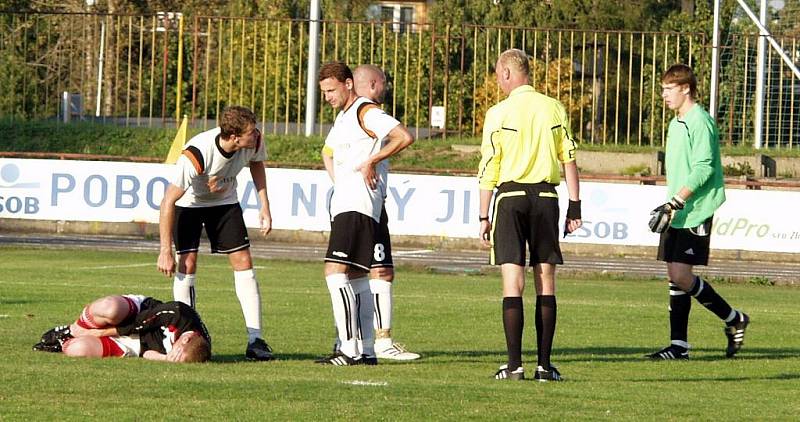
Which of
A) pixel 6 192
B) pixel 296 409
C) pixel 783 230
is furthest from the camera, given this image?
pixel 6 192

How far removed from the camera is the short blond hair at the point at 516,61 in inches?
409

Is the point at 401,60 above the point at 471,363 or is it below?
above

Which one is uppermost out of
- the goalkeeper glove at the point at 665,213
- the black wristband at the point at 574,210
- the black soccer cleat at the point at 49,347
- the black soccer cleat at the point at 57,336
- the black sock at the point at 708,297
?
the black wristband at the point at 574,210

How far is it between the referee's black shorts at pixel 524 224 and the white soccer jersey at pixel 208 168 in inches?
85.4

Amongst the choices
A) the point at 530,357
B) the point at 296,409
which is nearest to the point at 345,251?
the point at 530,357

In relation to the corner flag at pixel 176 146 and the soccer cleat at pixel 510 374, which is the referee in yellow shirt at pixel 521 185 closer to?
the soccer cleat at pixel 510 374

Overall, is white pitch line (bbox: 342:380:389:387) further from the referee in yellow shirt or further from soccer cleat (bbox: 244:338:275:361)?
soccer cleat (bbox: 244:338:275:361)

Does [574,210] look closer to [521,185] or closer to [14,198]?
[521,185]

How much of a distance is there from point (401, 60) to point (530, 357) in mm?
33320

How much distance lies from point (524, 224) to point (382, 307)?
6.92 feet

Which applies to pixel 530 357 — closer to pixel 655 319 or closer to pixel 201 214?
pixel 201 214

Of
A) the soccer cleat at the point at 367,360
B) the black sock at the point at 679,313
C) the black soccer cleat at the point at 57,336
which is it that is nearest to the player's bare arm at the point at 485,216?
the soccer cleat at the point at 367,360

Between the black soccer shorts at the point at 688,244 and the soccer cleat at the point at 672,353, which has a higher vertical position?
the black soccer shorts at the point at 688,244

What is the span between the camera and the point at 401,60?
45.2 meters
